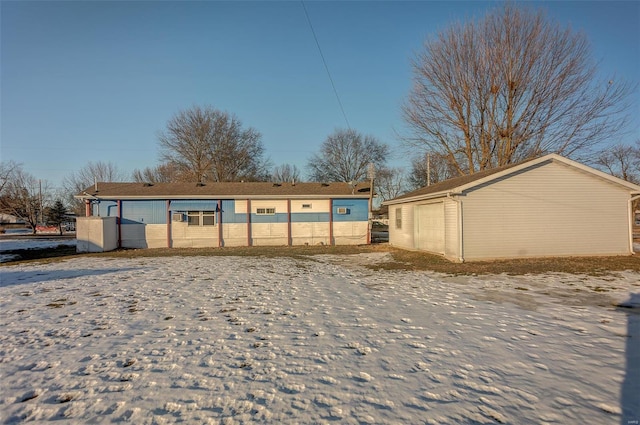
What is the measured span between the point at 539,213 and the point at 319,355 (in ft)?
40.4

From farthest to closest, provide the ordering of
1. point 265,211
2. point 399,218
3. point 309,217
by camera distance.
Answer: point 309,217 → point 265,211 → point 399,218

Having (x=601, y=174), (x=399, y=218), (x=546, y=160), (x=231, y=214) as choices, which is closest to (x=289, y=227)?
(x=231, y=214)

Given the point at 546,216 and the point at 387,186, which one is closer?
the point at 546,216

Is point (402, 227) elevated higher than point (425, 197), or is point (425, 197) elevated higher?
point (425, 197)

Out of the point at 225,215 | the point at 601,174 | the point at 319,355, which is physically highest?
the point at 601,174

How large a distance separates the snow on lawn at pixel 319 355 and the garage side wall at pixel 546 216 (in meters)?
4.97

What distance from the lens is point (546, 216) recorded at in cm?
1267

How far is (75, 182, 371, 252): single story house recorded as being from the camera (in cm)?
1856

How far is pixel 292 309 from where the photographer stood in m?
5.89

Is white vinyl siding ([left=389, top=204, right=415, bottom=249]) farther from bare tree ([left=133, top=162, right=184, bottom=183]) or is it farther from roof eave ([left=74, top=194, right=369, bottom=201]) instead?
bare tree ([left=133, top=162, right=184, bottom=183])

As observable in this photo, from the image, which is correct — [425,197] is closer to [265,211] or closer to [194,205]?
[265,211]

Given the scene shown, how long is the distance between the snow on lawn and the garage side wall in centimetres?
497


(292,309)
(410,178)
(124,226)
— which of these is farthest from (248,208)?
(410,178)

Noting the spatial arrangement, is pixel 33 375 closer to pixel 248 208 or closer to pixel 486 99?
pixel 248 208
